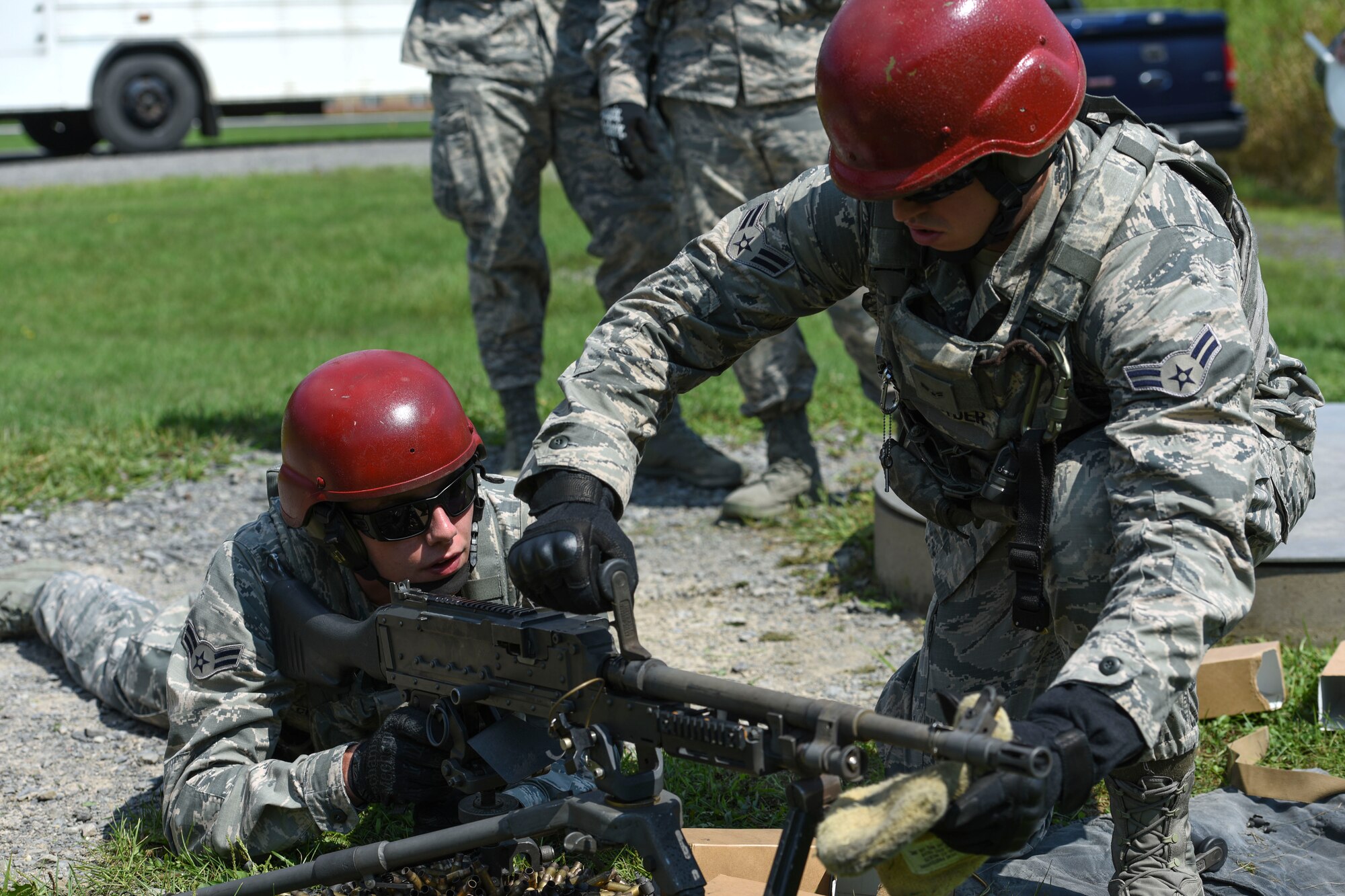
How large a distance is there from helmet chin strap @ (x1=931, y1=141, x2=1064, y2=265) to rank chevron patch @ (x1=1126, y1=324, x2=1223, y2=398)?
462mm

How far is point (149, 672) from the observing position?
4176 millimetres

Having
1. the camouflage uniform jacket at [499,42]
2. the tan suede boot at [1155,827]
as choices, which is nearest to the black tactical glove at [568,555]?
the tan suede boot at [1155,827]

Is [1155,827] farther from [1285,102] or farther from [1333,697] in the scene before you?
[1285,102]

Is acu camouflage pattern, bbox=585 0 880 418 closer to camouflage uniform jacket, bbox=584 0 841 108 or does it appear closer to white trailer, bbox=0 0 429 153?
camouflage uniform jacket, bbox=584 0 841 108

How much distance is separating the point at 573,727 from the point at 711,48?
3832 millimetres

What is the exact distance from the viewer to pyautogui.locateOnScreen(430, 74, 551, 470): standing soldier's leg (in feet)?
20.5

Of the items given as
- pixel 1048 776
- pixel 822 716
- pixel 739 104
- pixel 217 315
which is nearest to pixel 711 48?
pixel 739 104

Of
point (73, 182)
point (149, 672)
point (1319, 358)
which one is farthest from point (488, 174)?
point (73, 182)

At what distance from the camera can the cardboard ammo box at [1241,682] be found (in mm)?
3873

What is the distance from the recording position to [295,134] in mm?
26125

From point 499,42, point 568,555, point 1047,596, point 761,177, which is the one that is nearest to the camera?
point 568,555

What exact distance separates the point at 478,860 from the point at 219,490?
4.10m

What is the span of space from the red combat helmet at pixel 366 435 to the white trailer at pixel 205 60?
1746cm

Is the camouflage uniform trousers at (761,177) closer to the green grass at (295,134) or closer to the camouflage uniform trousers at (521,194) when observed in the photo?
the camouflage uniform trousers at (521,194)
